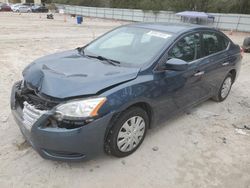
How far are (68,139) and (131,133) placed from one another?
85cm

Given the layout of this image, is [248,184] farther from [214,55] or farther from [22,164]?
[22,164]

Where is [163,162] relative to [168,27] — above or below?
below

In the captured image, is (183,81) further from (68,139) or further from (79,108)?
(68,139)

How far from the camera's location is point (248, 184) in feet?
8.92

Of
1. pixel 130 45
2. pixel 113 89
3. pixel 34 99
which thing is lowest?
pixel 34 99

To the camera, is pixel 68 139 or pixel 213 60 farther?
pixel 213 60

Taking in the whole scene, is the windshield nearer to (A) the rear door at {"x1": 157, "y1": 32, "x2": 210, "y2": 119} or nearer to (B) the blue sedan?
(B) the blue sedan

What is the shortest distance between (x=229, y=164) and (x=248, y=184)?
0.35 meters

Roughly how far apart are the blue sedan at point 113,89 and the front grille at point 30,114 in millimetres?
11

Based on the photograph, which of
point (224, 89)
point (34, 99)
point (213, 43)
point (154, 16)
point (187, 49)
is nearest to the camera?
point (34, 99)

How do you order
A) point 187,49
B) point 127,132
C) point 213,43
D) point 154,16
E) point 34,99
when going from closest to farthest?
1. point 34,99
2. point 127,132
3. point 187,49
4. point 213,43
5. point 154,16

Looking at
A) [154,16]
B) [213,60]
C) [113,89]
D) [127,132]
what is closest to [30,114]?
[113,89]

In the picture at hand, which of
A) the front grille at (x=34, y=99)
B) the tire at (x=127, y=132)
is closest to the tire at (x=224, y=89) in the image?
the tire at (x=127, y=132)

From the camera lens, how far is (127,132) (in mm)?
2883
